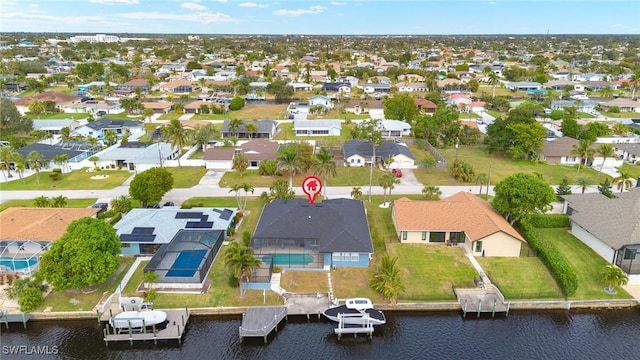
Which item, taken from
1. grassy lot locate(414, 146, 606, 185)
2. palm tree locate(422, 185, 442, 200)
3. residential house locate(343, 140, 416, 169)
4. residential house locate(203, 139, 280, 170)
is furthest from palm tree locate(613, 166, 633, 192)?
residential house locate(203, 139, 280, 170)

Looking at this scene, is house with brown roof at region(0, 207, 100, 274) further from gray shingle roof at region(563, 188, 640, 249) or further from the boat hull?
gray shingle roof at region(563, 188, 640, 249)

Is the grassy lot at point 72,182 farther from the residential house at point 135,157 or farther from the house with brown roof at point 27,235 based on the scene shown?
the house with brown roof at point 27,235

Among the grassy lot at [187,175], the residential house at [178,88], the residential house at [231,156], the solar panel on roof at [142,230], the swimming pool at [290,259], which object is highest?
the residential house at [178,88]

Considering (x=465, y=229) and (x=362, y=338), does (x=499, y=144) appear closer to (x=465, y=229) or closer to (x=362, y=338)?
(x=465, y=229)

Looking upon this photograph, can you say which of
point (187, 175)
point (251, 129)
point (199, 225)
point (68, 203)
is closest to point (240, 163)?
point (187, 175)

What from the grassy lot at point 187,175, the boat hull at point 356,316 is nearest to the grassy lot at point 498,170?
the grassy lot at point 187,175

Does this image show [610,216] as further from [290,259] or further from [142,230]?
[142,230]
